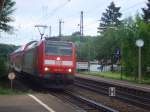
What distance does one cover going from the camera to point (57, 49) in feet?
97.9

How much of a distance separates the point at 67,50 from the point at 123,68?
20.0m

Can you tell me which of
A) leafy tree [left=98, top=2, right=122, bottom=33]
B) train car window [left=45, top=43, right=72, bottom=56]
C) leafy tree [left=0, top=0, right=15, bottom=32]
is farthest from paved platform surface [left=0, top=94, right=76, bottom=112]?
leafy tree [left=98, top=2, right=122, bottom=33]

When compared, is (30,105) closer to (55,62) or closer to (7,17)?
(55,62)

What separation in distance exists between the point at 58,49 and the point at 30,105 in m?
9.41

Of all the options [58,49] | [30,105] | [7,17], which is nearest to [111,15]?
[7,17]

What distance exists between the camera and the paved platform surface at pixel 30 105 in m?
19.2

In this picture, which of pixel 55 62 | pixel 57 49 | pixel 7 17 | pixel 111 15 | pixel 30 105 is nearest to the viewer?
pixel 30 105

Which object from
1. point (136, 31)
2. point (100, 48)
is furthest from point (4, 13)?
point (100, 48)

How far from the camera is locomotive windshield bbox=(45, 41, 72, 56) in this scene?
29697 millimetres

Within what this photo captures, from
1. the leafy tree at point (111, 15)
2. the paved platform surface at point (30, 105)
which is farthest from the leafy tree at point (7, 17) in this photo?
the leafy tree at point (111, 15)

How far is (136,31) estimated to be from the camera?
151 feet

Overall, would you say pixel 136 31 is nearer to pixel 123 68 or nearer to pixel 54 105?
pixel 123 68

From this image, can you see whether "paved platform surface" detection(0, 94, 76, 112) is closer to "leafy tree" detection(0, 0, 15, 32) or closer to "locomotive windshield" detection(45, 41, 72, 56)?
"locomotive windshield" detection(45, 41, 72, 56)

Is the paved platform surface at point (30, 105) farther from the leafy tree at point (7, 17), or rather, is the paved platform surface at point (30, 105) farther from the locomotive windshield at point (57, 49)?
the leafy tree at point (7, 17)
